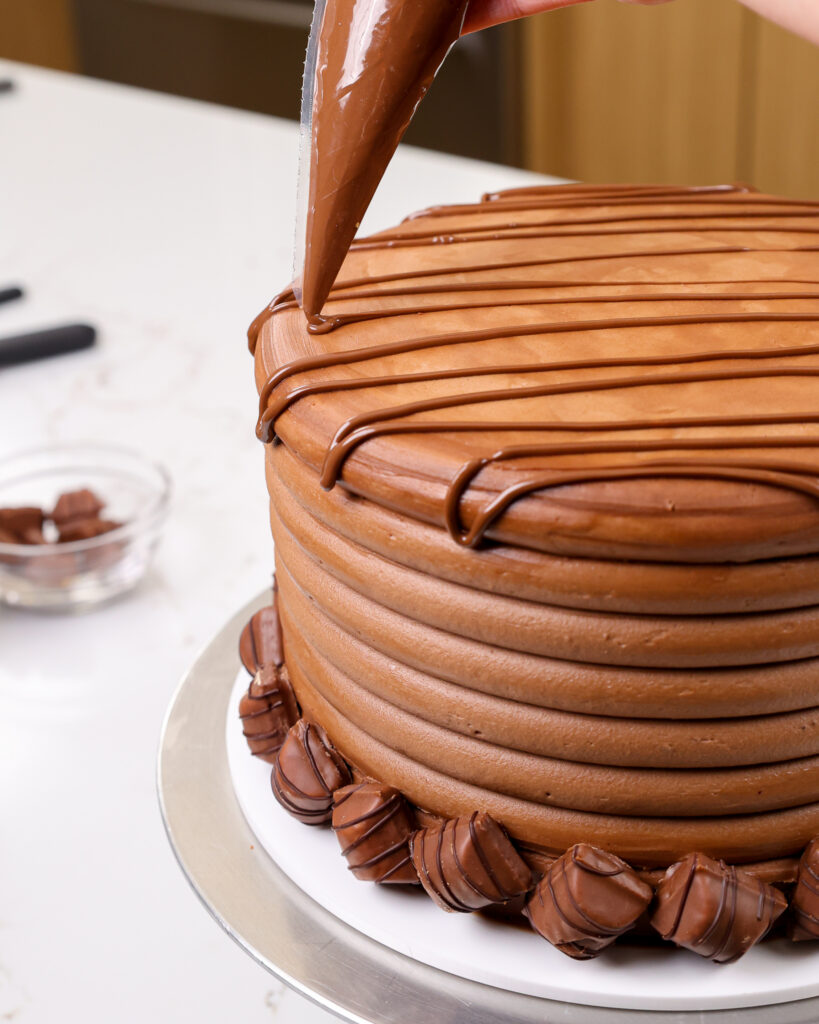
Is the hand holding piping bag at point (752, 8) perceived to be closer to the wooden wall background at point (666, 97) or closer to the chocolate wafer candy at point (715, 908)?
the chocolate wafer candy at point (715, 908)

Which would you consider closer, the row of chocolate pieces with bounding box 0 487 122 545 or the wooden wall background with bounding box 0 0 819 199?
the row of chocolate pieces with bounding box 0 487 122 545

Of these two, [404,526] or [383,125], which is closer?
[404,526]

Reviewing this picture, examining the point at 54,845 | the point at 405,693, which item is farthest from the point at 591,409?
the point at 54,845

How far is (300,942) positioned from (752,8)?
3.28 feet

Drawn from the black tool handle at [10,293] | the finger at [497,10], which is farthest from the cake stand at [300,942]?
the black tool handle at [10,293]

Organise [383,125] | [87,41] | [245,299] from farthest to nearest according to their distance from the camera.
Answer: [87,41] → [245,299] → [383,125]

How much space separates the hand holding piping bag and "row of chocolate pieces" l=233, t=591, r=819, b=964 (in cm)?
73

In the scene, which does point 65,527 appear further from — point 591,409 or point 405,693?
point 591,409

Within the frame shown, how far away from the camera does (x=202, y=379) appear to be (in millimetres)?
2326

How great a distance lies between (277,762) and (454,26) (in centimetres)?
69

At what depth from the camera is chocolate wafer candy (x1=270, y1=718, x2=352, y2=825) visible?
1.09 m

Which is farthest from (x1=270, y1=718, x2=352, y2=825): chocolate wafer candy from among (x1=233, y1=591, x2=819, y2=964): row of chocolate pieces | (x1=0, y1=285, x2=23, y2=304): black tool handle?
(x1=0, y1=285, x2=23, y2=304): black tool handle

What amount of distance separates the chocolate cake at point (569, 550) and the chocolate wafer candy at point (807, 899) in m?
0.02

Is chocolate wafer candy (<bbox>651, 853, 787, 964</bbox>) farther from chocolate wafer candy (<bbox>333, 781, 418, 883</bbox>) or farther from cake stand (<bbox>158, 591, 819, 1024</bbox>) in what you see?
chocolate wafer candy (<bbox>333, 781, 418, 883</bbox>)
